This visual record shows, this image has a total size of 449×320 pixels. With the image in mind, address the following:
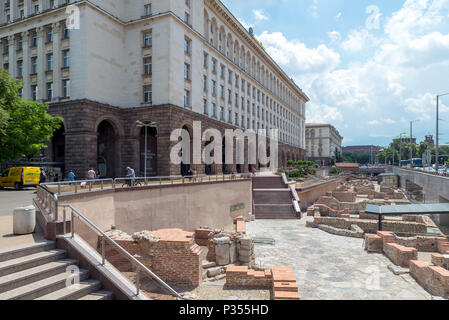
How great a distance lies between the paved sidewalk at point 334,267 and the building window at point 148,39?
2408 cm

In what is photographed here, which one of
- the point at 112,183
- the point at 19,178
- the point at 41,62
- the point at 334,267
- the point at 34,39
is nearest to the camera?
the point at 334,267

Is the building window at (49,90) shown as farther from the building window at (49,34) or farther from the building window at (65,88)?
the building window at (49,34)

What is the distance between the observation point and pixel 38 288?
17.6 ft

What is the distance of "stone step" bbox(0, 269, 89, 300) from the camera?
509 centimetres

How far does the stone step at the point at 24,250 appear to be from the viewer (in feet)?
19.9

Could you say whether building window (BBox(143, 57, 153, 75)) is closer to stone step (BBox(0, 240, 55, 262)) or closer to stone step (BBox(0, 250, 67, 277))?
stone step (BBox(0, 240, 55, 262))

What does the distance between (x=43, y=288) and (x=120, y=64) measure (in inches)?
1234

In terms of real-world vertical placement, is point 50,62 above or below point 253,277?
above

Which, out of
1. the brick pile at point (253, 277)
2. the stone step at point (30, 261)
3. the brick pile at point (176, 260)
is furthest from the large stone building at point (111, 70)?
the stone step at point (30, 261)

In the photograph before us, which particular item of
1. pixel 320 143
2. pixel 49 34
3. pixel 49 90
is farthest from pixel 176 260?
pixel 320 143

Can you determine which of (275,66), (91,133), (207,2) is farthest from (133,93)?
(275,66)

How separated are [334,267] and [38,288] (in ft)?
37.0

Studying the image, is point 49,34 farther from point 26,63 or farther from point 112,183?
point 112,183

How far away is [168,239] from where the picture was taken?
977 cm
